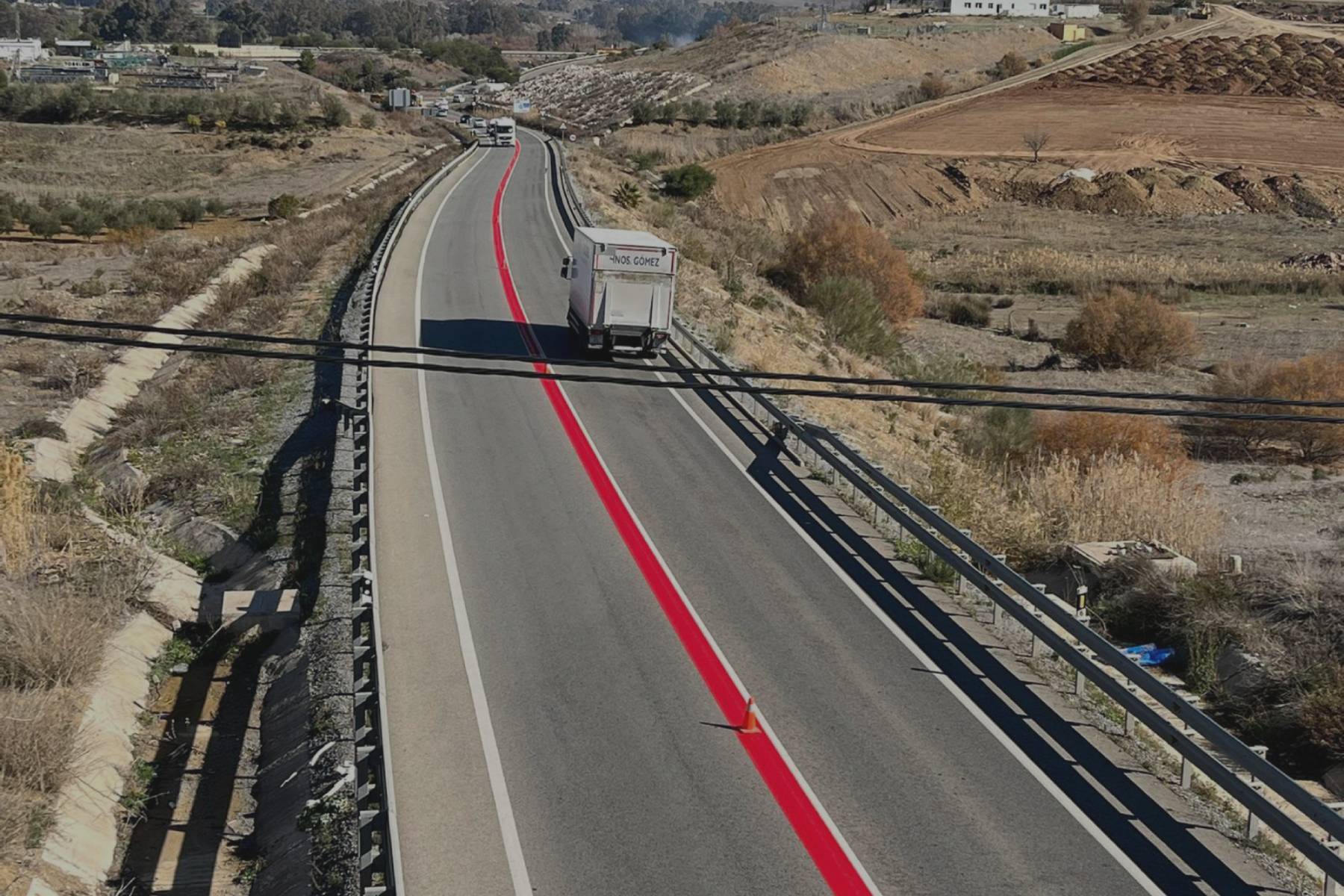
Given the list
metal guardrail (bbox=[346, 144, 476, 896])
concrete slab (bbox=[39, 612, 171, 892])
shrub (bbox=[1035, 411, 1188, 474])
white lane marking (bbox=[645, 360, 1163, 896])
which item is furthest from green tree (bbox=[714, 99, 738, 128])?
concrete slab (bbox=[39, 612, 171, 892])

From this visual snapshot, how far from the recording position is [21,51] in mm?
152250

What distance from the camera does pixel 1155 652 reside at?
15.3 metres

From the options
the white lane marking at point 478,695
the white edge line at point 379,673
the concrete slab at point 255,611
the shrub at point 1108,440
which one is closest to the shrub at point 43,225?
the white edge line at point 379,673

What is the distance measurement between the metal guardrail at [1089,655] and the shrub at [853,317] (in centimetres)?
1737

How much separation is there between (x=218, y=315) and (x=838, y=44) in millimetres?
107169

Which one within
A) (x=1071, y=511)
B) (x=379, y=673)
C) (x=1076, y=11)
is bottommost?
(x=379, y=673)

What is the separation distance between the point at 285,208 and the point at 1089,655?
55.1 m

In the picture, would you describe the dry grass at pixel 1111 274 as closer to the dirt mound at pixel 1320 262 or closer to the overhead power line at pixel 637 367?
the dirt mound at pixel 1320 262

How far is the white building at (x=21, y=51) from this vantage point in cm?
14588

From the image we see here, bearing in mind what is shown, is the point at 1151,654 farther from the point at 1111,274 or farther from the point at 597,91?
the point at 597,91

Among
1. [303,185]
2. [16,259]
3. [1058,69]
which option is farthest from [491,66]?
[16,259]

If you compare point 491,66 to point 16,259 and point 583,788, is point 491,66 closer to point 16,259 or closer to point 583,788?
point 16,259

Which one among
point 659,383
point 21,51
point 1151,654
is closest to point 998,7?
point 21,51

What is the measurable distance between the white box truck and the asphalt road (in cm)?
459
